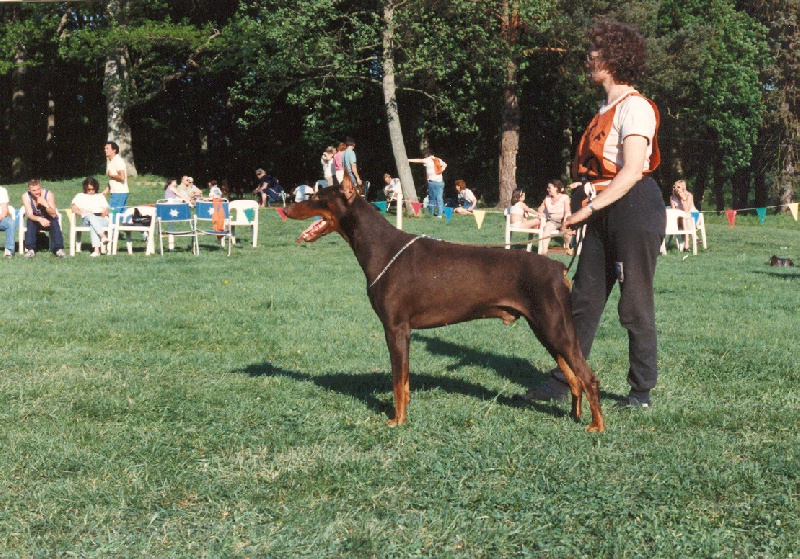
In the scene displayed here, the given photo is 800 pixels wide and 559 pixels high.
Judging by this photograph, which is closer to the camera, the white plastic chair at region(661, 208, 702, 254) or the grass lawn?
the grass lawn

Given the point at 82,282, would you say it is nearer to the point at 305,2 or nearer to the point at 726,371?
the point at 726,371

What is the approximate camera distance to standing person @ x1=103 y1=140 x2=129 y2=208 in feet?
53.6

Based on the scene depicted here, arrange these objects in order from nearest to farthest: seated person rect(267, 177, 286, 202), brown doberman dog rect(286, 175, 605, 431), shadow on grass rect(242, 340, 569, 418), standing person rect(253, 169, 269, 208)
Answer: brown doberman dog rect(286, 175, 605, 431), shadow on grass rect(242, 340, 569, 418), standing person rect(253, 169, 269, 208), seated person rect(267, 177, 286, 202)

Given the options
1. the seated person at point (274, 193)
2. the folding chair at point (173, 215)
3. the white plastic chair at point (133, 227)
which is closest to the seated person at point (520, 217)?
the folding chair at point (173, 215)

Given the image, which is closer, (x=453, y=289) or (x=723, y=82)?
(x=453, y=289)

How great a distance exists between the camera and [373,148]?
1646 inches

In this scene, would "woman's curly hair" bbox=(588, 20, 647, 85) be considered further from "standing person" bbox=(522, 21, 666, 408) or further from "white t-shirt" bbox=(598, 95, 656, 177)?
"white t-shirt" bbox=(598, 95, 656, 177)

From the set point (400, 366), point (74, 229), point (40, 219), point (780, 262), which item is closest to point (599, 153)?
point (400, 366)

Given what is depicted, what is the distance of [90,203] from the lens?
1645 cm

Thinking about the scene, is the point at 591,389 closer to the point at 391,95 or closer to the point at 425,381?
the point at 425,381

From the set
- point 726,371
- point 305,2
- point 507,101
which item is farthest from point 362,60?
point 726,371

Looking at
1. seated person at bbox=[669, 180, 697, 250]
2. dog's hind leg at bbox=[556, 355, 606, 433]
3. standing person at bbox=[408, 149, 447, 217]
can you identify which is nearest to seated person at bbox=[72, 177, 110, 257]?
standing person at bbox=[408, 149, 447, 217]

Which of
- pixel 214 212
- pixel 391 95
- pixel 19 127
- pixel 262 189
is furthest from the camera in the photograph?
pixel 19 127

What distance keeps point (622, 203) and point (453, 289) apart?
1.09m
